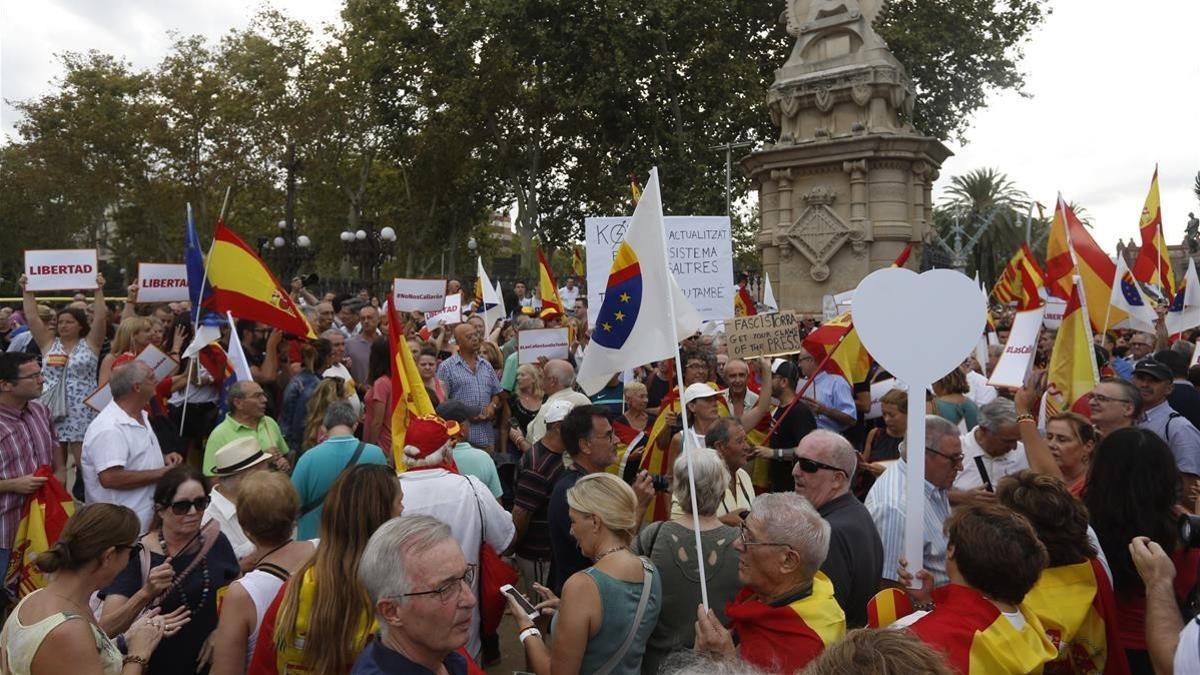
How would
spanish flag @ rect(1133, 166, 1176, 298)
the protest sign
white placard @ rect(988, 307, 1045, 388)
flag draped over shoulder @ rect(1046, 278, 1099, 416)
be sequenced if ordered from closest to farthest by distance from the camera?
flag draped over shoulder @ rect(1046, 278, 1099, 416) → white placard @ rect(988, 307, 1045, 388) → spanish flag @ rect(1133, 166, 1176, 298) → the protest sign

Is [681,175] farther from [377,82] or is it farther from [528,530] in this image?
[528,530]

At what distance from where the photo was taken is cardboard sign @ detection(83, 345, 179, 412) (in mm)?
5992

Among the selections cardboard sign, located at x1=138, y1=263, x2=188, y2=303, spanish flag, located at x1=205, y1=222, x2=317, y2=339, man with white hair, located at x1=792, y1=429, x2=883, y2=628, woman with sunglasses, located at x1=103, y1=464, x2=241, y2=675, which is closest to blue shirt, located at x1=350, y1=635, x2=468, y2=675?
woman with sunglasses, located at x1=103, y1=464, x2=241, y2=675

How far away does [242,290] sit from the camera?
272 inches

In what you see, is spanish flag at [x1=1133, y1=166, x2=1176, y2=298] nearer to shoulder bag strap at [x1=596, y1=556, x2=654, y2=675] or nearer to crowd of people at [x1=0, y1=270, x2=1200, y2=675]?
crowd of people at [x1=0, y1=270, x2=1200, y2=675]

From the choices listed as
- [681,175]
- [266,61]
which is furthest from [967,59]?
[266,61]

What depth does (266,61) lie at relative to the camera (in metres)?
32.4

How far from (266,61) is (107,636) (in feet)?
107

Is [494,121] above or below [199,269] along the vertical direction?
above

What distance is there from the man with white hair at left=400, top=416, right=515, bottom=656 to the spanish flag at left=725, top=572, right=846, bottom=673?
1.44m

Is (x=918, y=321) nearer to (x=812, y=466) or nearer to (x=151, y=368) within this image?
(x=812, y=466)

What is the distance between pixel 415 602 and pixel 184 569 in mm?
1521

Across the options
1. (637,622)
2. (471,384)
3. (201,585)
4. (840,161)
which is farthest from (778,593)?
(840,161)

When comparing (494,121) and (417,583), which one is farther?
(494,121)
